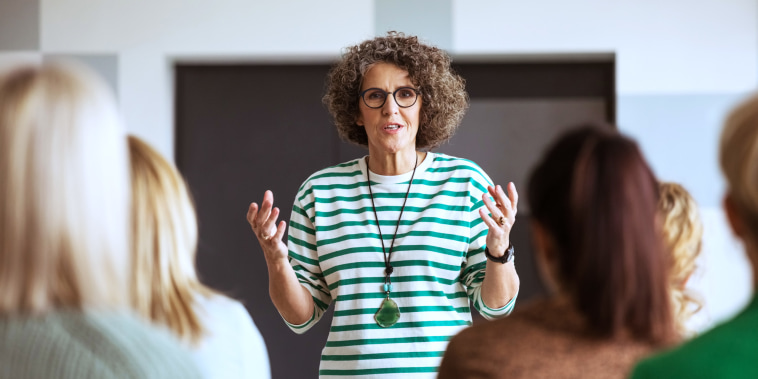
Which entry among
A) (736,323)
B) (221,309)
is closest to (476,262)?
(221,309)

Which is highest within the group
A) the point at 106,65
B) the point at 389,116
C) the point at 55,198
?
the point at 106,65

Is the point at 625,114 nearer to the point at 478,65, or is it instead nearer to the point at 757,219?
the point at 478,65

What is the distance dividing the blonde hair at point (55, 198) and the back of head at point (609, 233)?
0.60 metres

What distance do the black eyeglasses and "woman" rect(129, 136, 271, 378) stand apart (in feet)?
3.22

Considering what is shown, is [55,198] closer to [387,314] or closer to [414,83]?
[387,314]

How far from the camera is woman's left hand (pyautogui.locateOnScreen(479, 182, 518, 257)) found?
1.76m

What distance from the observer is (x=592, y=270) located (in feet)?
3.42

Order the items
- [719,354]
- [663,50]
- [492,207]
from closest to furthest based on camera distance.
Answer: [719,354] < [492,207] < [663,50]

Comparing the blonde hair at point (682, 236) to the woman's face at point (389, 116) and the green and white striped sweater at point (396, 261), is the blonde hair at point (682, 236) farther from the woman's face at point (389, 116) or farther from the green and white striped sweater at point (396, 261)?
the woman's face at point (389, 116)

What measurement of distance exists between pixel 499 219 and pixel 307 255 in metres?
0.61

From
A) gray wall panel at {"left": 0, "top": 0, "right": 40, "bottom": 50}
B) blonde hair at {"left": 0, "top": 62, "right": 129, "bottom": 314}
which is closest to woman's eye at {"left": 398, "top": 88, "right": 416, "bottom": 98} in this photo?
blonde hair at {"left": 0, "top": 62, "right": 129, "bottom": 314}

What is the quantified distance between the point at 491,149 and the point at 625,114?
650 mm

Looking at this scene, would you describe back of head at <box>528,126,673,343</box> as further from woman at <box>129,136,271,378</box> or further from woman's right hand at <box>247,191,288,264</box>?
woman's right hand at <box>247,191,288,264</box>

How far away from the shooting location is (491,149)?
3713 mm
